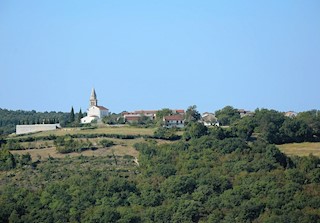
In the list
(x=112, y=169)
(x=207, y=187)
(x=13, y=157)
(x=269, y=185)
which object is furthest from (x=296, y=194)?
(x=13, y=157)

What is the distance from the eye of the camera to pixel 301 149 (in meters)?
92.4

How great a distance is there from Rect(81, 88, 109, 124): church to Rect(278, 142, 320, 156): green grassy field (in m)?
32.6

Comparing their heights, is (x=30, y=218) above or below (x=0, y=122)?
below

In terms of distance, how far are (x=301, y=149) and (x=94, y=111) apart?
40111mm

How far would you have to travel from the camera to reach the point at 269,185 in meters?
74.8

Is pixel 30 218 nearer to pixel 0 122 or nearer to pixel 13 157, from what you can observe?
pixel 13 157

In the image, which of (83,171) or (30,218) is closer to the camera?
(30,218)

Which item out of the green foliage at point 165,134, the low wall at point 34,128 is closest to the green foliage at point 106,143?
the green foliage at point 165,134

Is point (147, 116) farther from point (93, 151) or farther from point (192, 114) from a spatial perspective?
point (93, 151)

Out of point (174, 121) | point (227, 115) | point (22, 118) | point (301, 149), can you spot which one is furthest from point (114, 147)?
point (22, 118)

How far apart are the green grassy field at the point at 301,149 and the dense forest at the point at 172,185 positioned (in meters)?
3.07

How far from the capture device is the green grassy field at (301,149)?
8975cm

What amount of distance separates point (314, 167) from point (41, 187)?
82.6 ft

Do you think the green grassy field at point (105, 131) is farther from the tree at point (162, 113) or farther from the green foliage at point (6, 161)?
the green foliage at point (6, 161)
